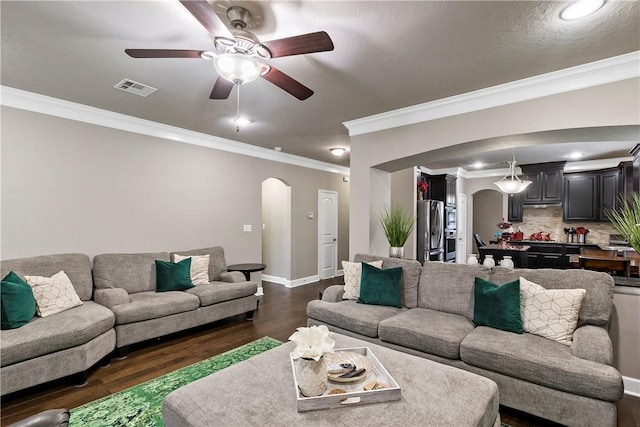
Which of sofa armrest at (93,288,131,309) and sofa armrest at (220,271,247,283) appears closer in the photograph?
sofa armrest at (93,288,131,309)

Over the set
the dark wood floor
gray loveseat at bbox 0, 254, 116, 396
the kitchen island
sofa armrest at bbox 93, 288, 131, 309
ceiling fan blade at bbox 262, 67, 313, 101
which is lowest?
the dark wood floor

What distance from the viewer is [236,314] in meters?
4.15

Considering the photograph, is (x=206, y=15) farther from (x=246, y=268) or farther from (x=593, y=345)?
(x=246, y=268)

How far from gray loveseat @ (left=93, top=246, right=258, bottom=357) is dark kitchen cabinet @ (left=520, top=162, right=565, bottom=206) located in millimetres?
6535

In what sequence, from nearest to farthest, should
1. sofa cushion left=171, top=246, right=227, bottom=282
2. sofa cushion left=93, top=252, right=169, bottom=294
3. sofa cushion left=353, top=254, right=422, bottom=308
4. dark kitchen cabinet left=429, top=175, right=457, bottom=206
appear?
1. sofa cushion left=353, top=254, right=422, bottom=308
2. sofa cushion left=93, top=252, right=169, bottom=294
3. sofa cushion left=171, top=246, right=227, bottom=282
4. dark kitchen cabinet left=429, top=175, right=457, bottom=206

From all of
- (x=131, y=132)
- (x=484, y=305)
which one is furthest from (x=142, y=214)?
(x=484, y=305)

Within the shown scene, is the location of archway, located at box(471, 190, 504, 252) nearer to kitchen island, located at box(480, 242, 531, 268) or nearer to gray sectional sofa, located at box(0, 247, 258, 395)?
kitchen island, located at box(480, 242, 531, 268)

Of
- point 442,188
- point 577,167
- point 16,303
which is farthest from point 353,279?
point 577,167

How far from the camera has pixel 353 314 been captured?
303cm

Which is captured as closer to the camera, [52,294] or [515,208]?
[52,294]

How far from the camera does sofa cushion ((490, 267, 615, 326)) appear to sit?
2.35m

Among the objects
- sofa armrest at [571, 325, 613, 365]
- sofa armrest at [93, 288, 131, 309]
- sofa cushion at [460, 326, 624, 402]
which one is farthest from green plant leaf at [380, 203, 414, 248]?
sofa armrest at [93, 288, 131, 309]

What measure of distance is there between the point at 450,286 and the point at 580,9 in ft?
7.59

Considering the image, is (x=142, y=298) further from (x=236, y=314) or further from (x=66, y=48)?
(x=66, y=48)
